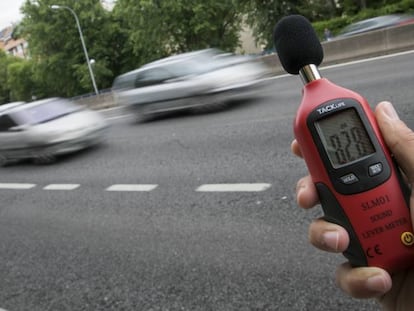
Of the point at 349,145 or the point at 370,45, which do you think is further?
the point at 370,45

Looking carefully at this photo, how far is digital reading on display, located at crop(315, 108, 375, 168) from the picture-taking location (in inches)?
50.1

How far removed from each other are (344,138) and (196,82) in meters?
9.86

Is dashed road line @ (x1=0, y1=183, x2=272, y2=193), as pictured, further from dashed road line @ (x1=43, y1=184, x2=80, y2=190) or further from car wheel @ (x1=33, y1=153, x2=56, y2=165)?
car wheel @ (x1=33, y1=153, x2=56, y2=165)

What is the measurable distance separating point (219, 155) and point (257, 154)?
806 mm

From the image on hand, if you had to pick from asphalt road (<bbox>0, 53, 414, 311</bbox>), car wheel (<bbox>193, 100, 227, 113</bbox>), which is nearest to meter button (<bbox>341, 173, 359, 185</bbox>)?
asphalt road (<bbox>0, 53, 414, 311</bbox>)

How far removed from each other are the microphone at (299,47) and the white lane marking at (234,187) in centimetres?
407

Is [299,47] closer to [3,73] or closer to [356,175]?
[356,175]

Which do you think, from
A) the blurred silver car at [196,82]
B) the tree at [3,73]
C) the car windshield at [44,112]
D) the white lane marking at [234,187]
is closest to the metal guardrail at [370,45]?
the blurred silver car at [196,82]

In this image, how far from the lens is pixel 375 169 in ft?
4.05

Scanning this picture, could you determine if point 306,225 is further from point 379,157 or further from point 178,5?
point 178,5

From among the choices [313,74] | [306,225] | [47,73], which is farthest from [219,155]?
[47,73]

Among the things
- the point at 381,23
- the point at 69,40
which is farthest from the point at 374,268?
the point at 69,40

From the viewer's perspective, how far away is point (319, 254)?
12.2 feet

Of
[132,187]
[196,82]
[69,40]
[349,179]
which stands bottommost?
[132,187]
